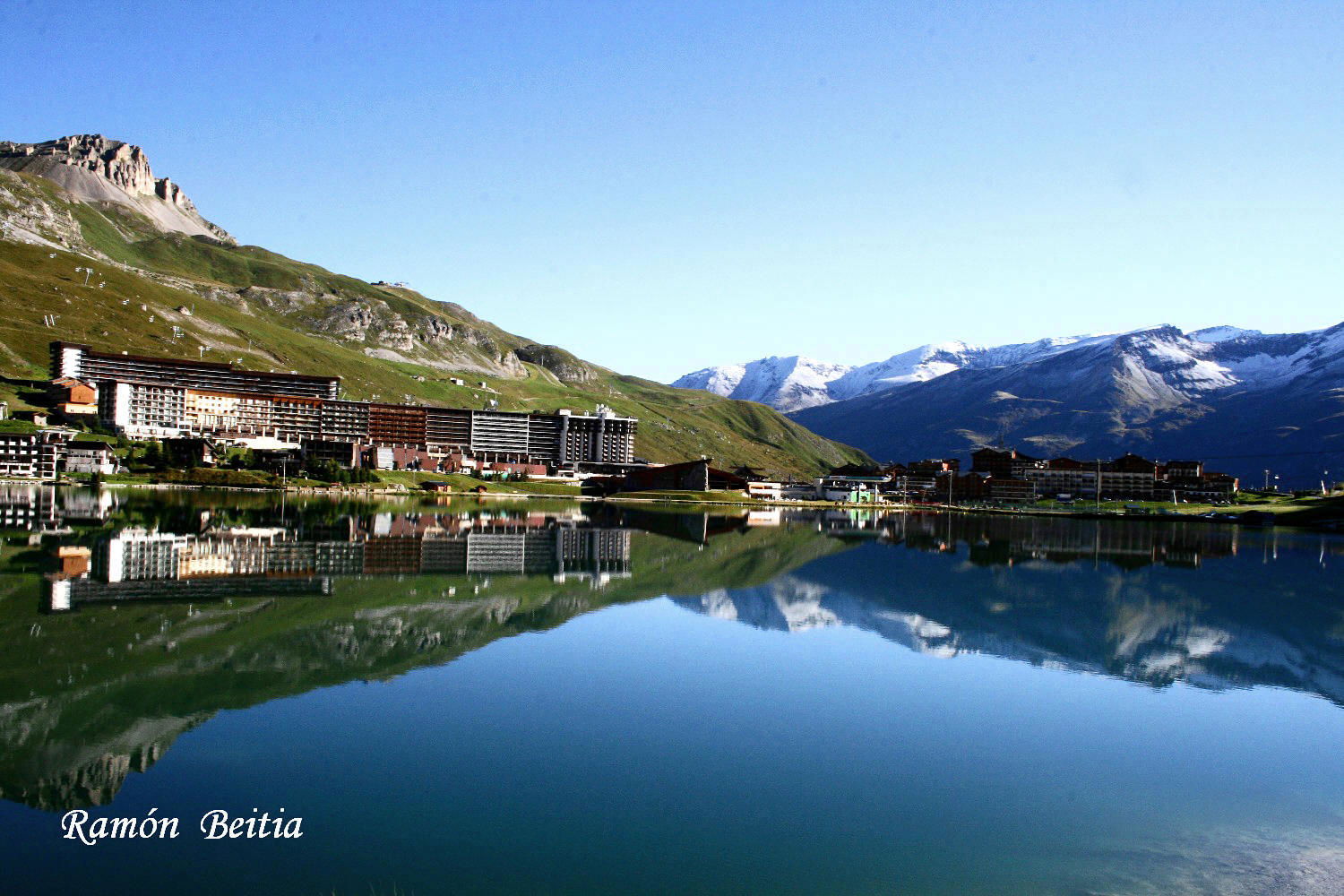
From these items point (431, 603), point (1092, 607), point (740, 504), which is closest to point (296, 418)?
point (740, 504)

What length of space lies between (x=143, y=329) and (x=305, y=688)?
186639 millimetres

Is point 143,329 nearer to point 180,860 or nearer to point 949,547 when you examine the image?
point 949,547

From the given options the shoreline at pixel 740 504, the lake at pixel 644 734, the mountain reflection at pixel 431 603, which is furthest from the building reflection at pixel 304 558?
the shoreline at pixel 740 504

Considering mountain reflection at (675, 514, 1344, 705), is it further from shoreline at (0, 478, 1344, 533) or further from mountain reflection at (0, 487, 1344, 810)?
shoreline at (0, 478, 1344, 533)

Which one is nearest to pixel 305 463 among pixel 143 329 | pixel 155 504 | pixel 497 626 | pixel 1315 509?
pixel 155 504

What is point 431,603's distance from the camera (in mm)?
29453

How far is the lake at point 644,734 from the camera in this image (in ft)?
35.7

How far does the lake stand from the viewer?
35.7 ft

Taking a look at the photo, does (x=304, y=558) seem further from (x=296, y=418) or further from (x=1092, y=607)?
(x=296, y=418)

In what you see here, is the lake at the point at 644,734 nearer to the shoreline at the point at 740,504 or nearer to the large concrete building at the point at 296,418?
the shoreline at the point at 740,504

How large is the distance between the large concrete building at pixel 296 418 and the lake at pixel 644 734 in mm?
110486

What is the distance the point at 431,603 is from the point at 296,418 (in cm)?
13666

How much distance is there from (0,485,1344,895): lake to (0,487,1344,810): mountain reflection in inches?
6.5

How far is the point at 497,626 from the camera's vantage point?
26.1 m
